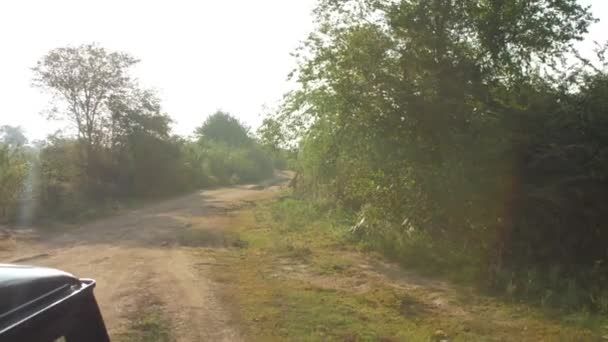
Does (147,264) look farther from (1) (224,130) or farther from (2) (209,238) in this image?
(1) (224,130)

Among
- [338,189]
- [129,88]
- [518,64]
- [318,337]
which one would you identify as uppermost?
[129,88]

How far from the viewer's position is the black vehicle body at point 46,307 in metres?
2.25

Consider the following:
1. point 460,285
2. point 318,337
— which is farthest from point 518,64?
point 318,337

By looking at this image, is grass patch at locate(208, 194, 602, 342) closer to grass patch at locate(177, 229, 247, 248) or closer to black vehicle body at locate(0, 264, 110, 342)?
grass patch at locate(177, 229, 247, 248)

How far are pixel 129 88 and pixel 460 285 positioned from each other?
2587 cm

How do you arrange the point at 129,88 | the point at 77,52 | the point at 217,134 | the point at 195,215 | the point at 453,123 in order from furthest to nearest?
the point at 217,134, the point at 129,88, the point at 77,52, the point at 195,215, the point at 453,123

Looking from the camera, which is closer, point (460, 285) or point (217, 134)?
point (460, 285)

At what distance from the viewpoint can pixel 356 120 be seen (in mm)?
12320

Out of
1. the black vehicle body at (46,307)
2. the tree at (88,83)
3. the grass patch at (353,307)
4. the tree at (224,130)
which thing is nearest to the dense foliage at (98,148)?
the tree at (88,83)

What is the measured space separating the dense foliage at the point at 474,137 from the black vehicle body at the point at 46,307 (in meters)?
7.16

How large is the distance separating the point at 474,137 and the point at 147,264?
6737 millimetres

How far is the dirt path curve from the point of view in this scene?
7582 mm

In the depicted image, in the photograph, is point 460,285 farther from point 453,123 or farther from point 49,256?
point 49,256

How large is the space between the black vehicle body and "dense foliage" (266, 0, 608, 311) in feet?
23.5
